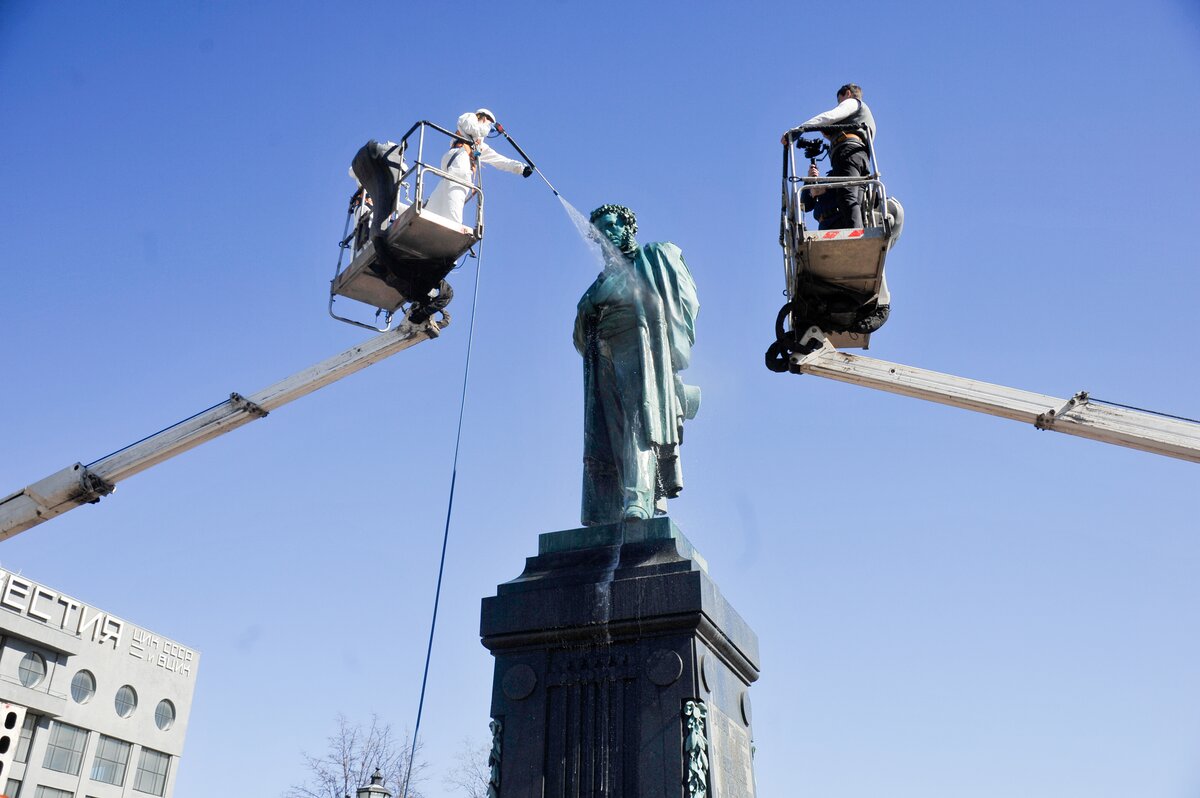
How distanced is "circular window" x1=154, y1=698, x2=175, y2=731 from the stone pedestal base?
116 feet

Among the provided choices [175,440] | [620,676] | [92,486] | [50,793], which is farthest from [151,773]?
[620,676]

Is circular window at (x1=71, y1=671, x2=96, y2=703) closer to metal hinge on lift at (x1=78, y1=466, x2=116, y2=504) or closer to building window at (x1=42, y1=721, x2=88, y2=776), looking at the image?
building window at (x1=42, y1=721, x2=88, y2=776)

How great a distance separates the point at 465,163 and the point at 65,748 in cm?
3099

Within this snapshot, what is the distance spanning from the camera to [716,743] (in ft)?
26.0

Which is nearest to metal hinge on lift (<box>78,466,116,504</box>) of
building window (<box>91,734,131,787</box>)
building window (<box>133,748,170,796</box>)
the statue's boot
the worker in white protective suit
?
the worker in white protective suit

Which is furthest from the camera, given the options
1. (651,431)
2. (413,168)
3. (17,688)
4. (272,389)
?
(17,688)

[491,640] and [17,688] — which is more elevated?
[17,688]

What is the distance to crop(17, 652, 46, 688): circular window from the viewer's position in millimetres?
34594

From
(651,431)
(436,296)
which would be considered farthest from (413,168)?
(651,431)

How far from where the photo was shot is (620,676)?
8.02 meters

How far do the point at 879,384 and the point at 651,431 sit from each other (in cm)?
250

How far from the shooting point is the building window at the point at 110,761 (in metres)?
36.3

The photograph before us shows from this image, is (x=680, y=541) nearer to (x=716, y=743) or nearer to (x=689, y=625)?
(x=689, y=625)

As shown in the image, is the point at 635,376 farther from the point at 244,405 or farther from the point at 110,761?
the point at 110,761
